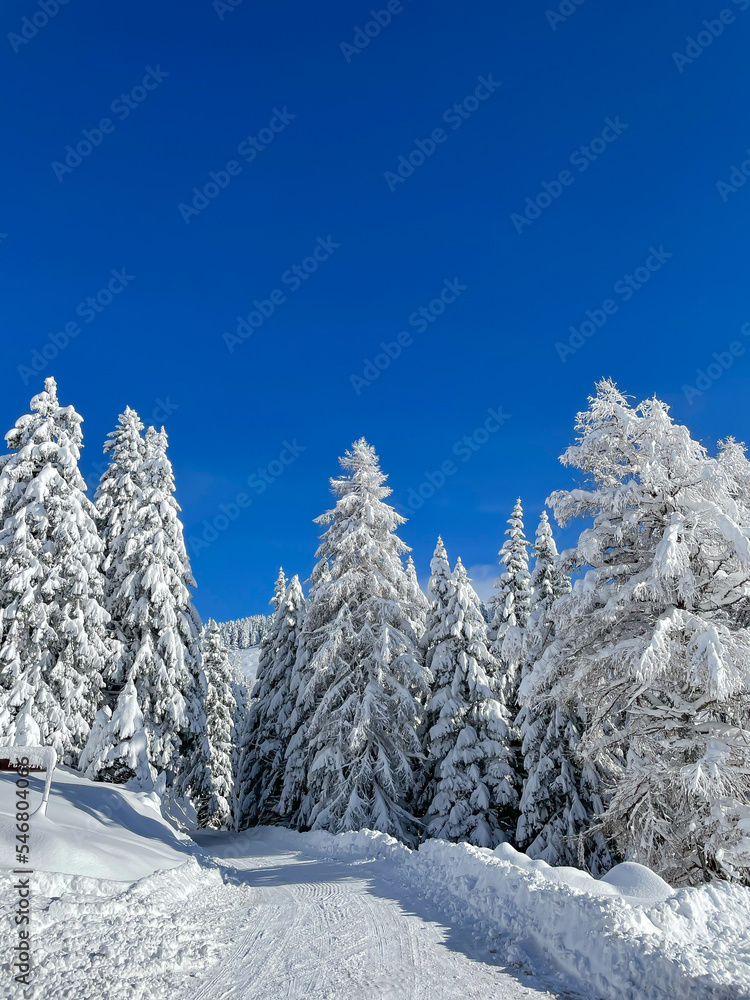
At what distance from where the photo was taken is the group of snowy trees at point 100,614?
17719 millimetres

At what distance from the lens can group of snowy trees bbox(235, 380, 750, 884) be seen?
9219 mm

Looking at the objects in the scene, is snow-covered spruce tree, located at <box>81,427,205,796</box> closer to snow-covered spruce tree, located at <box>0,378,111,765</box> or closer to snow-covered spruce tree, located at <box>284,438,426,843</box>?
snow-covered spruce tree, located at <box>0,378,111,765</box>

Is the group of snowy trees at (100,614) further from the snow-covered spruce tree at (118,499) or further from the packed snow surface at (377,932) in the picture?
the packed snow surface at (377,932)

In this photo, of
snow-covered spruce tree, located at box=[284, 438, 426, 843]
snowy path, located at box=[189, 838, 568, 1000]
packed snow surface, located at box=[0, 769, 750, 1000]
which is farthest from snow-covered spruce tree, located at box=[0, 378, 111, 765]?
snowy path, located at box=[189, 838, 568, 1000]

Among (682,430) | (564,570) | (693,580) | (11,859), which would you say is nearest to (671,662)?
(693,580)

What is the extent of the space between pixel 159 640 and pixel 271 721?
10152 mm

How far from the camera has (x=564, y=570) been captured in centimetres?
1121

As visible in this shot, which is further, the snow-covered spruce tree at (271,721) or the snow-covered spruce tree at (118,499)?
the snow-covered spruce tree at (271,721)

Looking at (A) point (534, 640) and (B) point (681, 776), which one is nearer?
(B) point (681, 776)

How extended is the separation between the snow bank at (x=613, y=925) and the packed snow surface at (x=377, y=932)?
0.06 ft

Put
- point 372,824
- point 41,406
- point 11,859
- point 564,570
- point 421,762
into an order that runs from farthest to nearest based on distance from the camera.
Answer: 1. point 421,762
2. point 41,406
3. point 372,824
4. point 564,570
5. point 11,859

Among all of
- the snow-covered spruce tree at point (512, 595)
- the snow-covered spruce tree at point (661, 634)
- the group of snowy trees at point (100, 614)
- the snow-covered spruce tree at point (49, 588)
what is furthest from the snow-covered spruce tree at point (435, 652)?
the snow-covered spruce tree at point (49, 588)

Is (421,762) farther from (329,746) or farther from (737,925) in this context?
(737,925)

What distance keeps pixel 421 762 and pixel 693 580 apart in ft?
51.1
